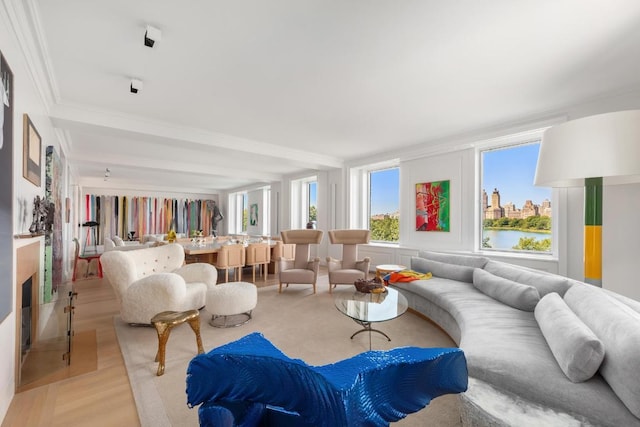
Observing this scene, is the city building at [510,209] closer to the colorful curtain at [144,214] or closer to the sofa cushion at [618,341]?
the sofa cushion at [618,341]

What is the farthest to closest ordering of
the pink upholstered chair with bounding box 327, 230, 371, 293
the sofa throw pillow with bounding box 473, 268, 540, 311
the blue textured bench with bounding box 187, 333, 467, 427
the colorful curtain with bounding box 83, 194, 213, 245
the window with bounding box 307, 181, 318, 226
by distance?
the colorful curtain with bounding box 83, 194, 213, 245 < the window with bounding box 307, 181, 318, 226 < the pink upholstered chair with bounding box 327, 230, 371, 293 < the sofa throw pillow with bounding box 473, 268, 540, 311 < the blue textured bench with bounding box 187, 333, 467, 427

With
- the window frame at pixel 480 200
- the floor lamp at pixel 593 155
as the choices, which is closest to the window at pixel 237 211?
the window frame at pixel 480 200

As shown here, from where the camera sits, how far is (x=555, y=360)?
1.64 m

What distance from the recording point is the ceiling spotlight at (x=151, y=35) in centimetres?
213

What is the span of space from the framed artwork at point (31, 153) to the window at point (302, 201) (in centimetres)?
600

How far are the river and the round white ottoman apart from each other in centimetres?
388

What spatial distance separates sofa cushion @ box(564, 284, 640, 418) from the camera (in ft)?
4.08

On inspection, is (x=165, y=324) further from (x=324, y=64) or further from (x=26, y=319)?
(x=324, y=64)

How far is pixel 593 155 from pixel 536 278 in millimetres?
1292

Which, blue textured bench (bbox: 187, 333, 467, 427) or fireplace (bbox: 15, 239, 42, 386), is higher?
blue textured bench (bbox: 187, 333, 467, 427)

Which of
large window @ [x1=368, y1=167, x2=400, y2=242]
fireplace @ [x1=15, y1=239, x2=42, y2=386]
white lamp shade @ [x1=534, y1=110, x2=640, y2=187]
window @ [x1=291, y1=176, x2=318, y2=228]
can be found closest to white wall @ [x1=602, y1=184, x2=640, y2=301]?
white lamp shade @ [x1=534, y1=110, x2=640, y2=187]

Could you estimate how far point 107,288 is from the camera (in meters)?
4.81

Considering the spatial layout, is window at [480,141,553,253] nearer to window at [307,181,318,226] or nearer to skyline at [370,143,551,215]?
skyline at [370,143,551,215]

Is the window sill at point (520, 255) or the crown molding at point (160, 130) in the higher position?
the crown molding at point (160, 130)
